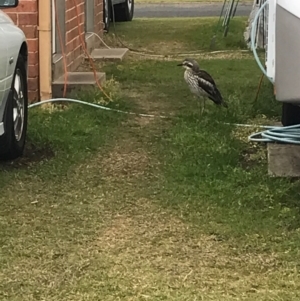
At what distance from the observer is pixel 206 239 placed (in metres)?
4.80

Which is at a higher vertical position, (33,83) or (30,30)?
(30,30)

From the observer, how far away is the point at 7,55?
572 centimetres

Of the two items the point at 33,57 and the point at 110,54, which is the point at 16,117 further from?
the point at 110,54

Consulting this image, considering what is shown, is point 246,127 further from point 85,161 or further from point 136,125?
point 85,161

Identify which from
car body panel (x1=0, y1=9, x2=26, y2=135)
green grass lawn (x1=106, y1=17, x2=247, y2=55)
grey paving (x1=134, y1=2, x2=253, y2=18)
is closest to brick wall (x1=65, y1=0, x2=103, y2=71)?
green grass lawn (x1=106, y1=17, x2=247, y2=55)

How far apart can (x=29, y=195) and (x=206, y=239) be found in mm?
1412

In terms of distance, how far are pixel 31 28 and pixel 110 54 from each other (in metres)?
4.06

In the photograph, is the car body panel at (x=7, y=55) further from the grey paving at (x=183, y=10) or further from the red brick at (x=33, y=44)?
the grey paving at (x=183, y=10)

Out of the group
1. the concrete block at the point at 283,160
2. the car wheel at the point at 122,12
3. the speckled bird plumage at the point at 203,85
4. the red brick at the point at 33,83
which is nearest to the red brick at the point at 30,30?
the red brick at the point at 33,83

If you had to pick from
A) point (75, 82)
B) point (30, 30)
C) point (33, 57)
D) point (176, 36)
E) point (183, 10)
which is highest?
point (30, 30)

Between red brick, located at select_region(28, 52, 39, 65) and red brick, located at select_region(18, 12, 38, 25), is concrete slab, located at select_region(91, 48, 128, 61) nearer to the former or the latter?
red brick, located at select_region(28, 52, 39, 65)

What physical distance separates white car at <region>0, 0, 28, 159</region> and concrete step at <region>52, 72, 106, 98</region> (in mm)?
2300

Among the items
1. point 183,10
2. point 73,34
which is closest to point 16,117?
point 73,34

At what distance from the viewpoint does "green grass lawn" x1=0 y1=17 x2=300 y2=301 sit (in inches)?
165
